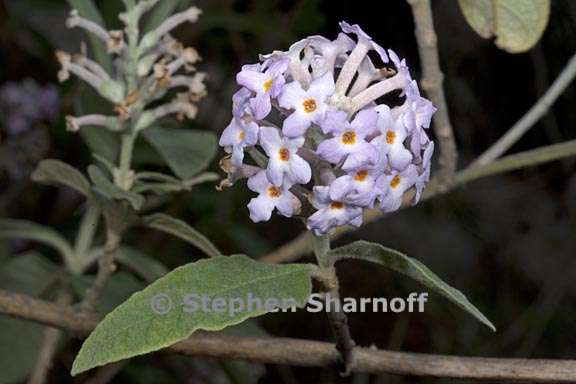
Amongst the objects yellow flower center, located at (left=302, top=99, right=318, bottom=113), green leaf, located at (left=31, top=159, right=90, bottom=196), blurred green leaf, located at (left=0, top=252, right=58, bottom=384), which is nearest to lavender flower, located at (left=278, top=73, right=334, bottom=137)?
yellow flower center, located at (left=302, top=99, right=318, bottom=113)

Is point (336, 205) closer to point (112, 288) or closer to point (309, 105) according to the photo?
point (309, 105)

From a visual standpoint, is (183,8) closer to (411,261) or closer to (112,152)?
(112,152)

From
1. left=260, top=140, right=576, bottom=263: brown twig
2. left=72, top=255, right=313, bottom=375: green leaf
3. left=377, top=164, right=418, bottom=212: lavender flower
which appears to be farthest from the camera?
left=260, top=140, right=576, bottom=263: brown twig

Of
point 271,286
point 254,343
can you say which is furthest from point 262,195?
point 254,343

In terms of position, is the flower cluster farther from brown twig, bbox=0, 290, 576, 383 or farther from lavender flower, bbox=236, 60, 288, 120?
brown twig, bbox=0, 290, 576, 383

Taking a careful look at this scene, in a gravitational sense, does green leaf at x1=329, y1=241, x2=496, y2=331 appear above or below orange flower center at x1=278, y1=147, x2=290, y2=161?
below

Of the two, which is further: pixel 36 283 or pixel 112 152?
pixel 36 283

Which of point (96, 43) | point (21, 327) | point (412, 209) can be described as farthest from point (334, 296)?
point (412, 209)
